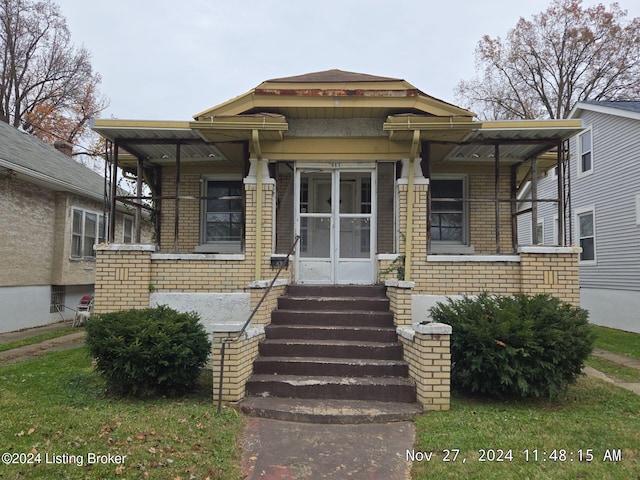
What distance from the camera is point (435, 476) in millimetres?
3535

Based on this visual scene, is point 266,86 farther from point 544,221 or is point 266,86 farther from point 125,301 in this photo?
point 544,221

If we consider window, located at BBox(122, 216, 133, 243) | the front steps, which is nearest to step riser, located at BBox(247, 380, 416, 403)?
the front steps

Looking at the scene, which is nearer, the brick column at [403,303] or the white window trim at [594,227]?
the brick column at [403,303]

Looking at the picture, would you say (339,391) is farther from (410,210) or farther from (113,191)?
(113,191)

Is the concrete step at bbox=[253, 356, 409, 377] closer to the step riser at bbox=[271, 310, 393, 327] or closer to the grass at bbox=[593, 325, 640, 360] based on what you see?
the step riser at bbox=[271, 310, 393, 327]

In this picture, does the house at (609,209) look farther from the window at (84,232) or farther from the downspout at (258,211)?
the window at (84,232)

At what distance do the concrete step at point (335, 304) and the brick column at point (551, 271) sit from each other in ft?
7.53

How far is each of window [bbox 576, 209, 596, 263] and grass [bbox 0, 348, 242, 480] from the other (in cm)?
1405

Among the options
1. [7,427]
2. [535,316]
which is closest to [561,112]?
[535,316]

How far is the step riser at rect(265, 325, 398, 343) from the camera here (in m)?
6.15

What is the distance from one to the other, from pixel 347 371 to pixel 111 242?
4666mm

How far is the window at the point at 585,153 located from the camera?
49.1 ft

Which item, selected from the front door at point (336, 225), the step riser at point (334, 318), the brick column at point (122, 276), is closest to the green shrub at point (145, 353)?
the step riser at point (334, 318)

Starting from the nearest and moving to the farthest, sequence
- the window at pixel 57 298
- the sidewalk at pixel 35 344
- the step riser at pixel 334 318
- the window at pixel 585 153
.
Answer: the step riser at pixel 334 318, the sidewalk at pixel 35 344, the window at pixel 57 298, the window at pixel 585 153
